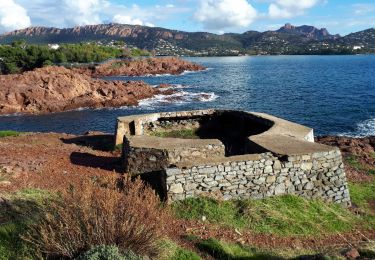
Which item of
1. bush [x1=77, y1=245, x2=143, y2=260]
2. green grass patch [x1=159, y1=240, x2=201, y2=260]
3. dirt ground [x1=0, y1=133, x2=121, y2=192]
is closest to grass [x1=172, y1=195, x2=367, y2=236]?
green grass patch [x1=159, y1=240, x2=201, y2=260]

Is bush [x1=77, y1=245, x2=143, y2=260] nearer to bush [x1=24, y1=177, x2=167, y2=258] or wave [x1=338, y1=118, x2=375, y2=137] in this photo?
bush [x1=24, y1=177, x2=167, y2=258]

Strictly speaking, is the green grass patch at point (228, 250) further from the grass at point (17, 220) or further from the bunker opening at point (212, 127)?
the bunker opening at point (212, 127)

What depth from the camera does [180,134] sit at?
25234 millimetres

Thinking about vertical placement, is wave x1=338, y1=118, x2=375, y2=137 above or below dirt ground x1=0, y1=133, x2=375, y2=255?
below

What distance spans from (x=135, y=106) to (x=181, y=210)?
48.3 meters

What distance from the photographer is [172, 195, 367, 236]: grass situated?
13102 mm

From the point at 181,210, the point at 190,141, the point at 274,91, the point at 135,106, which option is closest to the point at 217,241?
the point at 181,210

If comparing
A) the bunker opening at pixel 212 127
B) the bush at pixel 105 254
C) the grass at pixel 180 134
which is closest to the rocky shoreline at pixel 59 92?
the bunker opening at pixel 212 127

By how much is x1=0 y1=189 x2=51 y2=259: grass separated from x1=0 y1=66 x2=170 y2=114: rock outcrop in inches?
1986

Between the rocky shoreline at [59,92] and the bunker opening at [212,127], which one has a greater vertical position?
the bunker opening at [212,127]

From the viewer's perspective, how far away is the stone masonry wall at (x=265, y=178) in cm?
1391

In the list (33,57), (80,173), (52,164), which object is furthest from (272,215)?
(33,57)

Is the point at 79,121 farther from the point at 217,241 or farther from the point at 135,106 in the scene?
the point at 217,241

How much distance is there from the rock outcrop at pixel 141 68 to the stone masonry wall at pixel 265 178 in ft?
366
